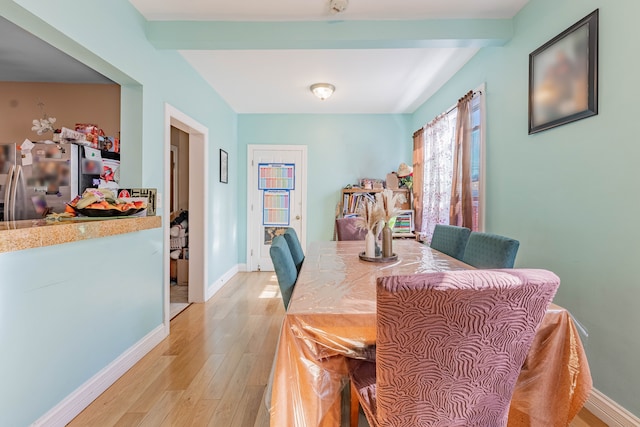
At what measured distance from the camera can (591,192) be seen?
167 centimetres

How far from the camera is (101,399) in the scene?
5.87ft

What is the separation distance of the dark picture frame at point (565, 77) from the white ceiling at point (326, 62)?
1.71ft

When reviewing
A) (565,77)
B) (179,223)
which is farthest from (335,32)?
(179,223)

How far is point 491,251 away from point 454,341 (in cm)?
113

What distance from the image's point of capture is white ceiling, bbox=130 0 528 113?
2.17 meters

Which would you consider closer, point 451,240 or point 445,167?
point 451,240

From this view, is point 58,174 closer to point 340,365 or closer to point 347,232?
point 340,365

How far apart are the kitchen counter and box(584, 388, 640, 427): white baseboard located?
9.31 ft

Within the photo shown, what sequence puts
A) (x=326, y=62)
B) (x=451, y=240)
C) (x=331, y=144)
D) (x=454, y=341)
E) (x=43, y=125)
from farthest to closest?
(x=331, y=144) < (x=43, y=125) < (x=326, y=62) < (x=451, y=240) < (x=454, y=341)

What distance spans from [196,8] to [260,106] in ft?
7.65

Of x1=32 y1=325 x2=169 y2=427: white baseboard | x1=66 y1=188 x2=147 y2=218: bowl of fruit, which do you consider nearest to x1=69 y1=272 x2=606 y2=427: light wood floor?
x1=32 y1=325 x2=169 y2=427: white baseboard

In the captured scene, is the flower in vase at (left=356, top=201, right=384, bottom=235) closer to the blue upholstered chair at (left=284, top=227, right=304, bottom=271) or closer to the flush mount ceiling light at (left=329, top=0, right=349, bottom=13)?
the blue upholstered chair at (left=284, top=227, right=304, bottom=271)

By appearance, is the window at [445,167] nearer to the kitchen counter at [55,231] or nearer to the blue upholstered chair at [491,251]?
the blue upholstered chair at [491,251]

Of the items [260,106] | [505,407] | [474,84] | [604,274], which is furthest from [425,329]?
[260,106]
